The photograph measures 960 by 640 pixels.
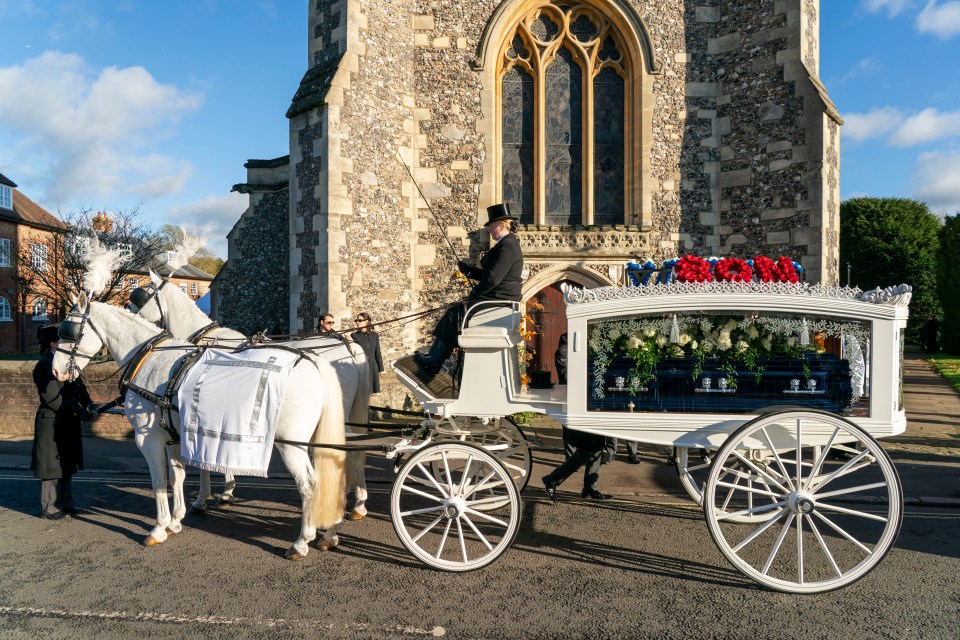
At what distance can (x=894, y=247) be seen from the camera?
34219mm

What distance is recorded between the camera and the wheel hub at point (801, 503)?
3998 mm

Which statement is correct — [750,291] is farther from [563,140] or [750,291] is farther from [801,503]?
[563,140]

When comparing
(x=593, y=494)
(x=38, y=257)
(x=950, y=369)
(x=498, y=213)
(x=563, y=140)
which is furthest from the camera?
(x=38, y=257)

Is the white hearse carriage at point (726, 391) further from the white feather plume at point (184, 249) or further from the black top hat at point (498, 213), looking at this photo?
the white feather plume at point (184, 249)

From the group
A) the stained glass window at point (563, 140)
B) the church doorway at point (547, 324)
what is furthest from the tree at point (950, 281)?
the church doorway at point (547, 324)

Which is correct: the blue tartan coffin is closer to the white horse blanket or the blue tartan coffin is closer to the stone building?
the white horse blanket

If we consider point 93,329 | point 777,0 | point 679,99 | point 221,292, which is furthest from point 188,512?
point 777,0

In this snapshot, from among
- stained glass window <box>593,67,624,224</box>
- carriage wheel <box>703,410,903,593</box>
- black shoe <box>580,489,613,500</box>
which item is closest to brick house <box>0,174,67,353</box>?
stained glass window <box>593,67,624,224</box>

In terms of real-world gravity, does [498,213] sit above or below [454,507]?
above

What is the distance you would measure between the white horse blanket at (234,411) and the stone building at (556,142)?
18.2 ft

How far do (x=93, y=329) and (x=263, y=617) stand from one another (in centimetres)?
317

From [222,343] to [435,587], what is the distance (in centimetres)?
298

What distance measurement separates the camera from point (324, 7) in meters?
10.9

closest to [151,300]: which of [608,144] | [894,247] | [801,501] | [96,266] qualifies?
[96,266]
